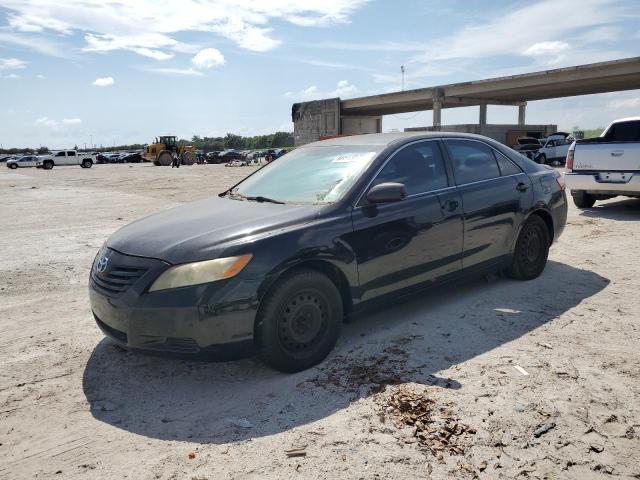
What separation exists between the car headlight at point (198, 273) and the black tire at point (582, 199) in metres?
9.42

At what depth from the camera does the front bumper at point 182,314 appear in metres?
3.23

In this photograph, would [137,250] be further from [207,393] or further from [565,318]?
[565,318]

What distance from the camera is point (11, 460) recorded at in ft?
9.04

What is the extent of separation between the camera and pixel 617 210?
1046cm

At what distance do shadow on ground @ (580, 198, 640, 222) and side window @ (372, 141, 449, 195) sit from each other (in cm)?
631

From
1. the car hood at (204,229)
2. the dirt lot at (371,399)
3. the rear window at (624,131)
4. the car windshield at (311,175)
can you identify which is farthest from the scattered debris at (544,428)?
the rear window at (624,131)

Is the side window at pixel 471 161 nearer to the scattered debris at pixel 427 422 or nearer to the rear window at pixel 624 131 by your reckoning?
the scattered debris at pixel 427 422

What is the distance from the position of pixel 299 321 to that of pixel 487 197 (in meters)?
2.36

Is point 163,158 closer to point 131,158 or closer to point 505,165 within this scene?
point 131,158

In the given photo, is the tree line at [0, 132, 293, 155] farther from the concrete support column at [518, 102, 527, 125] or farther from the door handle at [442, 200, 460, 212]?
the door handle at [442, 200, 460, 212]

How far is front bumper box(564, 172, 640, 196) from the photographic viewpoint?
9.24 meters

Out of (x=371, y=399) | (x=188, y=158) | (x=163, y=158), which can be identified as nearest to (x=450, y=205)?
(x=371, y=399)

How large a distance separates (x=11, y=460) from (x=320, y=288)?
79.6 inches

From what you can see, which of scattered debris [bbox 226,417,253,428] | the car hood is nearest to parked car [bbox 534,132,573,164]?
the car hood
